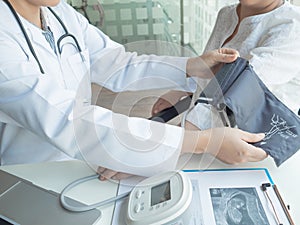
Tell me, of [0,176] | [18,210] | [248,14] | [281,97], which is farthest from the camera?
[248,14]

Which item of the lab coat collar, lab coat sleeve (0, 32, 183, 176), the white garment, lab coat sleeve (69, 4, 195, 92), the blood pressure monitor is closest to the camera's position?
the blood pressure monitor

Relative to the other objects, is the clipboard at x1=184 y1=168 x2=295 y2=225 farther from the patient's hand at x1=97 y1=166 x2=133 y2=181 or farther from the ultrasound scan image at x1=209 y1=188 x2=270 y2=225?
the patient's hand at x1=97 y1=166 x2=133 y2=181

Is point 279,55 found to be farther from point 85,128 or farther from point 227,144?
point 85,128

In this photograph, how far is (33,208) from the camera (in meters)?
0.63

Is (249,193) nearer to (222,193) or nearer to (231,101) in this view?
(222,193)

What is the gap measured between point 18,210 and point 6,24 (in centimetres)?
47

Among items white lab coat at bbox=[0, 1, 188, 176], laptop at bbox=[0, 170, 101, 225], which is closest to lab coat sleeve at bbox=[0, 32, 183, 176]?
white lab coat at bbox=[0, 1, 188, 176]

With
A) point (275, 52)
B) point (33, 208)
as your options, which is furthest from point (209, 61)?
point (33, 208)

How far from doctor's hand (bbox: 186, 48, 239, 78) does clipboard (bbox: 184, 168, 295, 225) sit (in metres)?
0.33

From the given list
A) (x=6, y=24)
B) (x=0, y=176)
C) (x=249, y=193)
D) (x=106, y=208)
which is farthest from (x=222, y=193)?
(x=6, y=24)

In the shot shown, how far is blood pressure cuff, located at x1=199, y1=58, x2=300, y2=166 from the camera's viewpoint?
71cm

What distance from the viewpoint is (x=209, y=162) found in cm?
74

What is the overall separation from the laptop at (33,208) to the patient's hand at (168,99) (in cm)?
57

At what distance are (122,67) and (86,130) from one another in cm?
53
